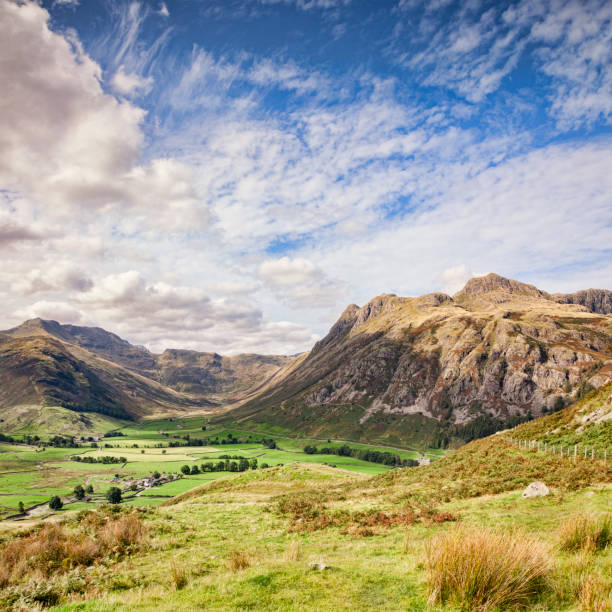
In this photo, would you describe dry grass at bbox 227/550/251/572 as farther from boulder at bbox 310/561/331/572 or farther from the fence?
the fence

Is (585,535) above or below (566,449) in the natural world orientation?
above

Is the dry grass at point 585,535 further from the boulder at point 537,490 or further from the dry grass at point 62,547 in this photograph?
the dry grass at point 62,547

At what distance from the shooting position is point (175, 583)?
42.9ft

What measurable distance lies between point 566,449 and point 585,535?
29048mm

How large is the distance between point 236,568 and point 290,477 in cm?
6113

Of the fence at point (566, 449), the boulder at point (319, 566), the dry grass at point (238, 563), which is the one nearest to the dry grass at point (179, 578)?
the dry grass at point (238, 563)

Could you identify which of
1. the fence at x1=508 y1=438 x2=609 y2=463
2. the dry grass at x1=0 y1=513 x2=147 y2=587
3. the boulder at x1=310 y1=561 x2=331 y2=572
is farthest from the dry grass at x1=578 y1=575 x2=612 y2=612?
the fence at x1=508 y1=438 x2=609 y2=463

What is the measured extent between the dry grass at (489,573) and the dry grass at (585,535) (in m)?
3.54

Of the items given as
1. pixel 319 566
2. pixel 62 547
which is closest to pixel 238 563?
pixel 319 566

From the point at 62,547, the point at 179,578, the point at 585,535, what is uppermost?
the point at 585,535

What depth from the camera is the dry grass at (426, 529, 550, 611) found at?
9.08m

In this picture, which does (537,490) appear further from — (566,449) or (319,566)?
(319,566)

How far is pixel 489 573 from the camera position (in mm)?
9234

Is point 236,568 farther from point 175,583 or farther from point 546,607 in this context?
point 546,607
